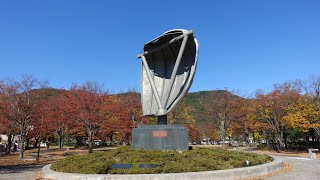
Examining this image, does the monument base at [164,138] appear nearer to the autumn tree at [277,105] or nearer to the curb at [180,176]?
the curb at [180,176]

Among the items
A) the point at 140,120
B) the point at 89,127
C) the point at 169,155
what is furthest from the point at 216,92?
the point at 169,155

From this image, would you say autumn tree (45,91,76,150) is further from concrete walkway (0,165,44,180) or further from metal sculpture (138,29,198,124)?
metal sculpture (138,29,198,124)

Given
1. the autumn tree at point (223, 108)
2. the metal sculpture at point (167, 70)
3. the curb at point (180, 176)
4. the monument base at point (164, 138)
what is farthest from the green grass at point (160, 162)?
the autumn tree at point (223, 108)

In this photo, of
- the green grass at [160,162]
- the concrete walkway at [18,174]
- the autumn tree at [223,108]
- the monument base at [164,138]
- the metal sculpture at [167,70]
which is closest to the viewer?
the green grass at [160,162]

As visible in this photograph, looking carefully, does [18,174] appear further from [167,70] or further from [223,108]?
[223,108]

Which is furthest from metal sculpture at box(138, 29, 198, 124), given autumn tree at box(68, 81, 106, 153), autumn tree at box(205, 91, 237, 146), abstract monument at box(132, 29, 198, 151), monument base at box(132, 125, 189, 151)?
autumn tree at box(205, 91, 237, 146)

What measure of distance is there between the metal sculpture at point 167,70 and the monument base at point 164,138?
941mm

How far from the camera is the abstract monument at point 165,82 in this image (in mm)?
15883

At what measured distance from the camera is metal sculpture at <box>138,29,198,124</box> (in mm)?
16734

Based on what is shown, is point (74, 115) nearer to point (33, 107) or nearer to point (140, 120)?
point (33, 107)

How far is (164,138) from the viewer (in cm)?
1588

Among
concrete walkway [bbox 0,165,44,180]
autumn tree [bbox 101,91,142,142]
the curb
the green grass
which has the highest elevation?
autumn tree [bbox 101,91,142,142]

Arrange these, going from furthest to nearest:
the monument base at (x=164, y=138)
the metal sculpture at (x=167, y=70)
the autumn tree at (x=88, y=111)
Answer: the autumn tree at (x=88, y=111) → the metal sculpture at (x=167, y=70) → the monument base at (x=164, y=138)

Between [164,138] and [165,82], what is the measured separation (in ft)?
12.0
